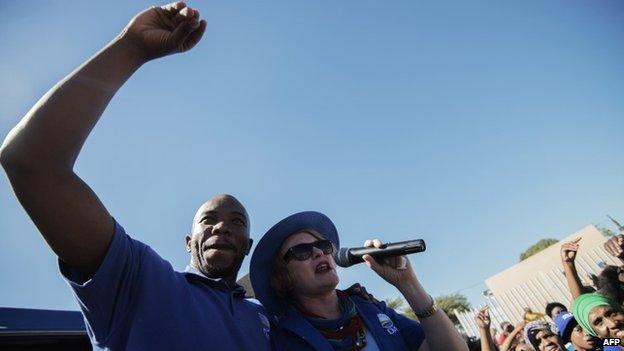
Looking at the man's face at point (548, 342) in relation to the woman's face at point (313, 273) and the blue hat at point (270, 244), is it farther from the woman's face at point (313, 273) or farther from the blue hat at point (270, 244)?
the blue hat at point (270, 244)

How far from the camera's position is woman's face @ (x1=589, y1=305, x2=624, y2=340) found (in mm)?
3949

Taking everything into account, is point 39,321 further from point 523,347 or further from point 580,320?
point 580,320

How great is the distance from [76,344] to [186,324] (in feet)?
9.55

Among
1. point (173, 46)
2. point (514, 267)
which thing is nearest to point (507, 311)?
point (514, 267)

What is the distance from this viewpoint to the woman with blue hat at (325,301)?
2.13 metres

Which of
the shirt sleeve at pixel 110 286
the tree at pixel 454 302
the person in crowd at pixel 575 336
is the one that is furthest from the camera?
the tree at pixel 454 302

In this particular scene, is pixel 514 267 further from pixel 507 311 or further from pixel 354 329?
pixel 354 329

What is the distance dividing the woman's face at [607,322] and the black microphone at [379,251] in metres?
3.76

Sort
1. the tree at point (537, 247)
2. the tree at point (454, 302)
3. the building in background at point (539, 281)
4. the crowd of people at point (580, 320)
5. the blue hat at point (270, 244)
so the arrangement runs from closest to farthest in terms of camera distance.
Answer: the blue hat at point (270, 244) < the crowd of people at point (580, 320) < the building in background at point (539, 281) < the tree at point (454, 302) < the tree at point (537, 247)

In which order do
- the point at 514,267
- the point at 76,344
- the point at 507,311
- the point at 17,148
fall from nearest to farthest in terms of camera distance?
the point at 17,148 < the point at 76,344 < the point at 507,311 < the point at 514,267

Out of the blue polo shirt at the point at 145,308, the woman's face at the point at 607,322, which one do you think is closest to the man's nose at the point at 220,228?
the blue polo shirt at the point at 145,308

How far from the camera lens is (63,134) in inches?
42.9

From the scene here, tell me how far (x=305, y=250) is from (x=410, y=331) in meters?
0.98

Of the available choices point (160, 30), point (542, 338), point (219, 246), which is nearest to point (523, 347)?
point (542, 338)
